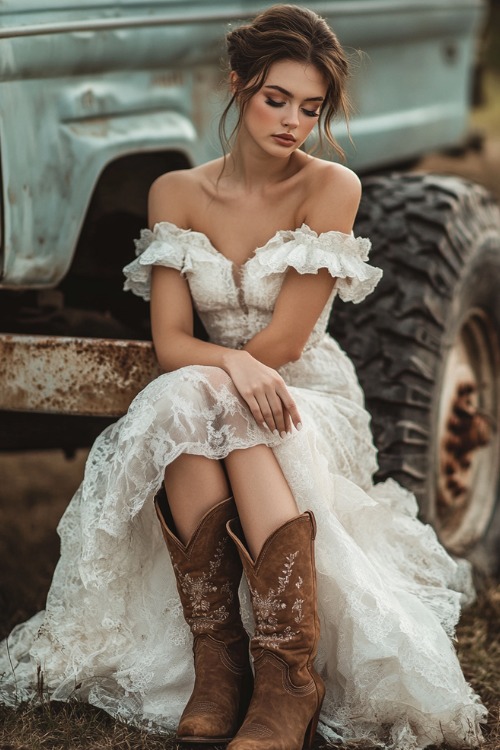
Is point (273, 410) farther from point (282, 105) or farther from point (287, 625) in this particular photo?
point (282, 105)

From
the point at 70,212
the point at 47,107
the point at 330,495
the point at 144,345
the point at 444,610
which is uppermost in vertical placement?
the point at 47,107

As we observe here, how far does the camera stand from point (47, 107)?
2320 millimetres

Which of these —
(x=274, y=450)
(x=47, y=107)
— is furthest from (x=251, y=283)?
(x=47, y=107)

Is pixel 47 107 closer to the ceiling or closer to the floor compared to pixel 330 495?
closer to the ceiling

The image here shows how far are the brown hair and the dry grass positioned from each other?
1.24 metres

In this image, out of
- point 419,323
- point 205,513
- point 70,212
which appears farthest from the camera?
point 419,323

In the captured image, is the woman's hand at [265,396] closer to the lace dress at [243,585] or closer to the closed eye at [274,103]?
the lace dress at [243,585]

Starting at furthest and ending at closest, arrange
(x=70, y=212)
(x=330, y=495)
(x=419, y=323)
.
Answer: (x=419, y=323) < (x=70, y=212) < (x=330, y=495)

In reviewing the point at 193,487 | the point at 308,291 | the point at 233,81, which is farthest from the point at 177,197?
the point at 193,487

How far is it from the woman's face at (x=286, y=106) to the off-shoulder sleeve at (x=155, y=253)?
0.88 ft

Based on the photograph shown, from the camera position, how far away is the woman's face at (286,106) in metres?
2.21

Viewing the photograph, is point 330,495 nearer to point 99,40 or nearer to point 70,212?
point 70,212

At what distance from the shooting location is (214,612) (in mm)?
2133

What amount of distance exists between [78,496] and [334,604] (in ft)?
1.88
